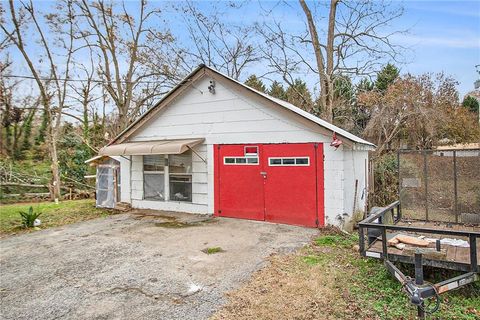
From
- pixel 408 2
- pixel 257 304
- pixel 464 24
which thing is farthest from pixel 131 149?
pixel 408 2

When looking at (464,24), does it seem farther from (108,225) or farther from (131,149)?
(108,225)

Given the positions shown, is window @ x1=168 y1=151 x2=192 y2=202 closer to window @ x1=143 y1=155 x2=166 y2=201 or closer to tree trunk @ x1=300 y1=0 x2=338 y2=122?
window @ x1=143 y1=155 x2=166 y2=201

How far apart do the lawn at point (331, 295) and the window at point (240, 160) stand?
370 cm

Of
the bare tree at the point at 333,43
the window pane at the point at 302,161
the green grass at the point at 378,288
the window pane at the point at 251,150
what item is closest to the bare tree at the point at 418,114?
the bare tree at the point at 333,43

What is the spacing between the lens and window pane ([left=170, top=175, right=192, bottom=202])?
9.84 m

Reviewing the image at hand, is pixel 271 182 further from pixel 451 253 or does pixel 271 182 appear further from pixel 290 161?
pixel 451 253

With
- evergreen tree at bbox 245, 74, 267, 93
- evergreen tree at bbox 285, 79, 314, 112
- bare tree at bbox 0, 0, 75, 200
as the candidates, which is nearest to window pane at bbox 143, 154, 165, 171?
bare tree at bbox 0, 0, 75, 200

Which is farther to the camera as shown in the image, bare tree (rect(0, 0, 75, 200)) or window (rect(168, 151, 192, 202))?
bare tree (rect(0, 0, 75, 200))

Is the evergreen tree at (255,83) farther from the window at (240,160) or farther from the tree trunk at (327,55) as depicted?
the window at (240,160)

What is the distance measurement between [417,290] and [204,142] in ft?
24.1

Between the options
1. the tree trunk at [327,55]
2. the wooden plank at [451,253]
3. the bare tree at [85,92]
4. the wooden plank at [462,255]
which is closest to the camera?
the wooden plank at [462,255]

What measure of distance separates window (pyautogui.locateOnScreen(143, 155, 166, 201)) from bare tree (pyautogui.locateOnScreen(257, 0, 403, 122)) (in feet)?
31.5

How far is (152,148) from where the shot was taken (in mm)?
Answer: 9141

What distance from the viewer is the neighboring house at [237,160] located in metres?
7.70
